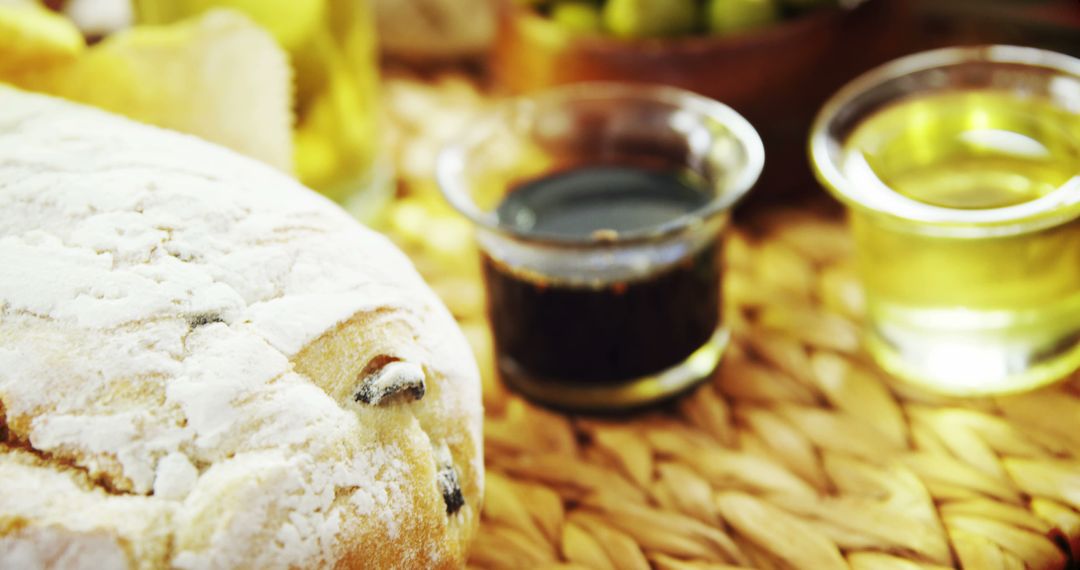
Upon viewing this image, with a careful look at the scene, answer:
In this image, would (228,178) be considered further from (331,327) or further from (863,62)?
(863,62)

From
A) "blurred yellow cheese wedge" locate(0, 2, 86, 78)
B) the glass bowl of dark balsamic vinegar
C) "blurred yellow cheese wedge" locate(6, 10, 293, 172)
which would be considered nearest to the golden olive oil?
the glass bowl of dark balsamic vinegar

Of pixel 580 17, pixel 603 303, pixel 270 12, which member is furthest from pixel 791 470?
pixel 270 12

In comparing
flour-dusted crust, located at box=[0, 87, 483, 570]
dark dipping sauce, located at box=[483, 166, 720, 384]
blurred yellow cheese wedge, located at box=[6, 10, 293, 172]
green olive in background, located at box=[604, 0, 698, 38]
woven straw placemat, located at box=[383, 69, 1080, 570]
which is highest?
green olive in background, located at box=[604, 0, 698, 38]

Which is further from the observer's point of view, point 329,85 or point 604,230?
point 329,85

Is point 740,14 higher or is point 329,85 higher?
point 740,14

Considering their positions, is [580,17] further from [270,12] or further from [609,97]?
[270,12]

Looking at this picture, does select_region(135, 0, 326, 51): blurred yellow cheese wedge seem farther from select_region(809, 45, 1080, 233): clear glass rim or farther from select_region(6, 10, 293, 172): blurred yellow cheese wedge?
select_region(809, 45, 1080, 233): clear glass rim

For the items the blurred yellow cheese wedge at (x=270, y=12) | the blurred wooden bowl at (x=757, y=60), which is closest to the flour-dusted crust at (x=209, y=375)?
the blurred yellow cheese wedge at (x=270, y=12)
